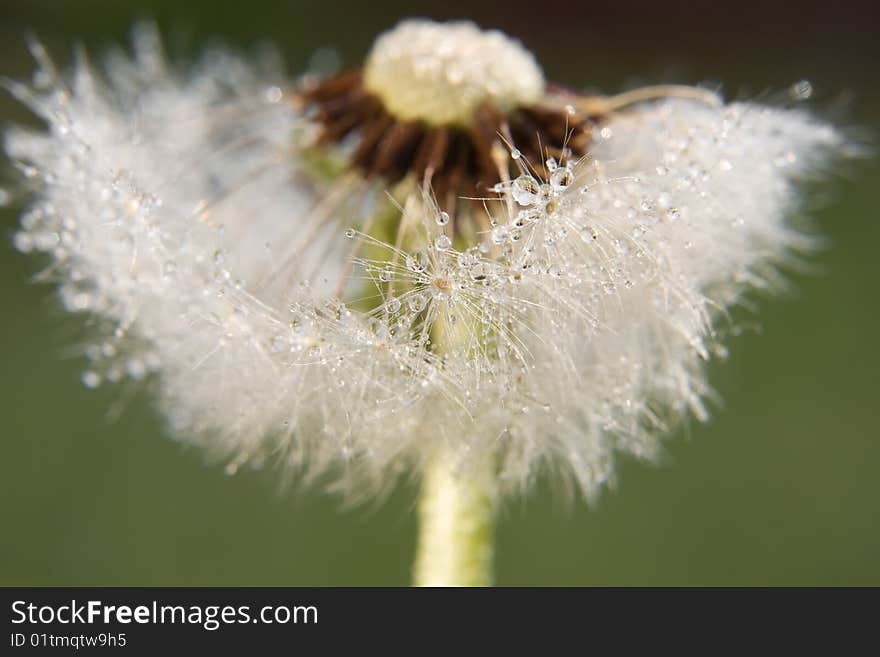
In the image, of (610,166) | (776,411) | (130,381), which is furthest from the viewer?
(776,411)

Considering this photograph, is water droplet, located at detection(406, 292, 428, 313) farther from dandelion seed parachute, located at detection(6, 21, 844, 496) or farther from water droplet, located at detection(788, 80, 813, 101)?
water droplet, located at detection(788, 80, 813, 101)

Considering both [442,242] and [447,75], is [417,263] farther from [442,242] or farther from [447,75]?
[447,75]

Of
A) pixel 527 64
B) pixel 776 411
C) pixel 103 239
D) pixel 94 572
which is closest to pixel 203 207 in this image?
pixel 103 239

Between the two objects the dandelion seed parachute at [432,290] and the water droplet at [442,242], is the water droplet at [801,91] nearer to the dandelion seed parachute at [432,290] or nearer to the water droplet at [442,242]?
the dandelion seed parachute at [432,290]

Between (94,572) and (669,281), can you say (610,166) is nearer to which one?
(669,281)

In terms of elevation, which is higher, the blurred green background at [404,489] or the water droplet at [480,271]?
the blurred green background at [404,489]

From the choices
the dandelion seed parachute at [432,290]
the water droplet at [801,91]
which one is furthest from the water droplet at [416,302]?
the water droplet at [801,91]
